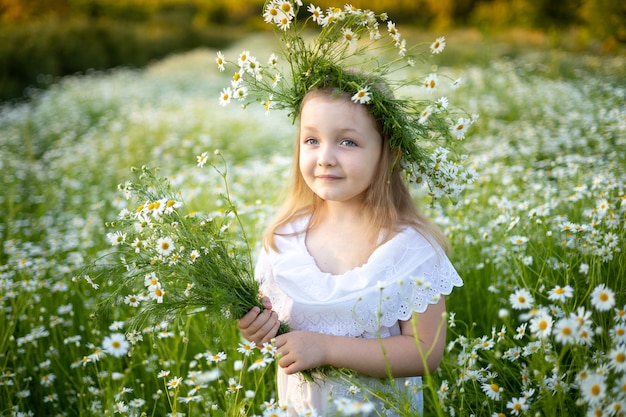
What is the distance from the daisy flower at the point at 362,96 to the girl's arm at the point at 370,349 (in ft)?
2.22

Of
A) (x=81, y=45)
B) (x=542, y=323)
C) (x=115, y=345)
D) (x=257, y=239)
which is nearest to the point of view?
(x=542, y=323)

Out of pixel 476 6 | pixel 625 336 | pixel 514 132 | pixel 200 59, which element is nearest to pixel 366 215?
pixel 625 336

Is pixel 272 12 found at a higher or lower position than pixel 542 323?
higher

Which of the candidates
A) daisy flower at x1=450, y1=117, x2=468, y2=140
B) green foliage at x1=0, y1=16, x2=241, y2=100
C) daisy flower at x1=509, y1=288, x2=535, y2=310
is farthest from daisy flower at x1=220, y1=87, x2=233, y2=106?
green foliage at x1=0, y1=16, x2=241, y2=100

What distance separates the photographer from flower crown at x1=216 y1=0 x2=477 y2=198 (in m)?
1.71

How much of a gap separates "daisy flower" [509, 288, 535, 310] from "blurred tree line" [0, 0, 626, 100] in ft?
24.0

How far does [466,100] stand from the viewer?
646 centimetres

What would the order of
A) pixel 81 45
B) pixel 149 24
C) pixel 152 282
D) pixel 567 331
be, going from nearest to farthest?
1. pixel 567 331
2. pixel 152 282
3. pixel 81 45
4. pixel 149 24

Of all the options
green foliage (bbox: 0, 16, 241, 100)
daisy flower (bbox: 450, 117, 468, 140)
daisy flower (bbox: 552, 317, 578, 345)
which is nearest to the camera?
daisy flower (bbox: 552, 317, 578, 345)

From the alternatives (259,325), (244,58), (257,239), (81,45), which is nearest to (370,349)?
(259,325)

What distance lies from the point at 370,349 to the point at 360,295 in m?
0.18

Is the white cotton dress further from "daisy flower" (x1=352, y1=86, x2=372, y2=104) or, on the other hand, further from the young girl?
"daisy flower" (x1=352, y1=86, x2=372, y2=104)

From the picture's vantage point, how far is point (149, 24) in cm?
1273

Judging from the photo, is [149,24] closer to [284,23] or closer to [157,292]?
[284,23]
